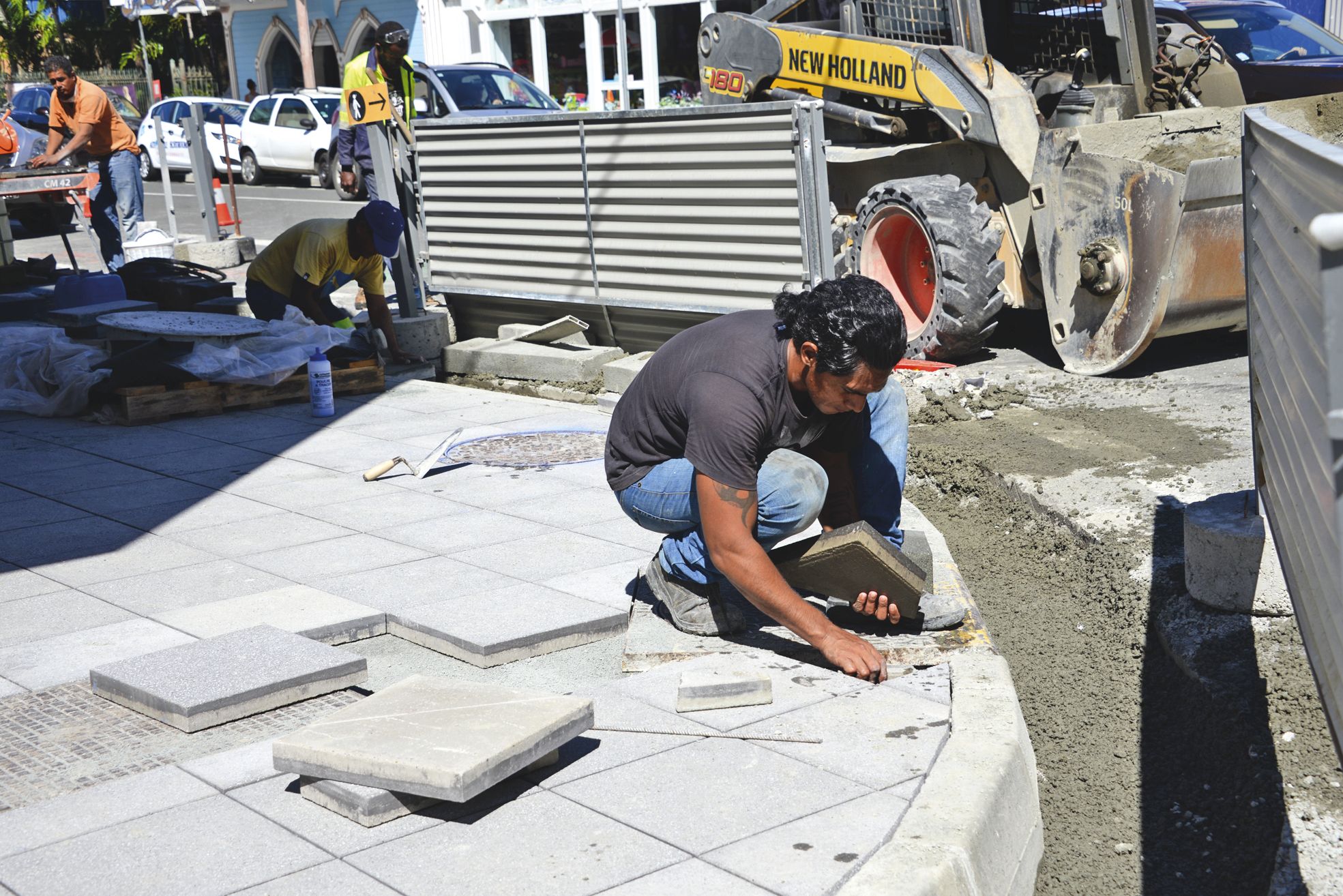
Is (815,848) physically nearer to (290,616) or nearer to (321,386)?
(290,616)

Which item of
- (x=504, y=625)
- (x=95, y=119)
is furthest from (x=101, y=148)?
(x=504, y=625)

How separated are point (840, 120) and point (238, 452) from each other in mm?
5145

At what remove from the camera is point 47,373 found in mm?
8234

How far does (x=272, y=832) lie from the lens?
3.13 m

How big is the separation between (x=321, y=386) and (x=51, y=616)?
10.8 feet

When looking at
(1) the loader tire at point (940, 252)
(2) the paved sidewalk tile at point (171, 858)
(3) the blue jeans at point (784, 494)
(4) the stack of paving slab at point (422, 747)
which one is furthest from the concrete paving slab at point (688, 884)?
(1) the loader tire at point (940, 252)

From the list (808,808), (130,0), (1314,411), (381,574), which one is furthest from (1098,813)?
(130,0)

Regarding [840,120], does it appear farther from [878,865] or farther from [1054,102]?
[878,865]

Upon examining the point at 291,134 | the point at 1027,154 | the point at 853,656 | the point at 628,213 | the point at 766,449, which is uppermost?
the point at 291,134

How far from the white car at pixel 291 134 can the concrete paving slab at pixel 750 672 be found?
2156 cm

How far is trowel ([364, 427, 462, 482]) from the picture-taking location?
6555 millimetres

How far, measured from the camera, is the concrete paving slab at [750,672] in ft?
12.2

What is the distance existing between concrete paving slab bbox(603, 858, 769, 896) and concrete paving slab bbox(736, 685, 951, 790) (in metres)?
0.56

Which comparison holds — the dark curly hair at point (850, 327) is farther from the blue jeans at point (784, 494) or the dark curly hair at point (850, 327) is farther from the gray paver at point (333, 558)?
the gray paver at point (333, 558)
